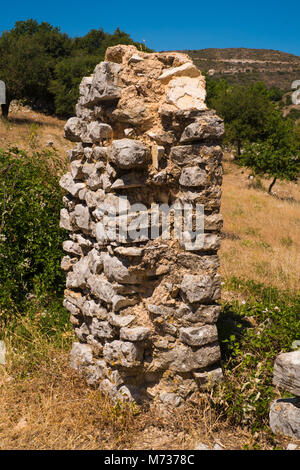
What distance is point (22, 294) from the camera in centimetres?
576

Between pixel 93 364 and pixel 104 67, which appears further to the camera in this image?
pixel 93 364

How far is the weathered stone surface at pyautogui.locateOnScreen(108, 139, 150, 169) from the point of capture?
3498 mm

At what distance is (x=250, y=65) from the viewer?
241 feet

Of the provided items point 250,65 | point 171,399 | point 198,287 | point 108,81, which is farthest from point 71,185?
point 250,65

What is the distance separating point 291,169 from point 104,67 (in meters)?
18.7

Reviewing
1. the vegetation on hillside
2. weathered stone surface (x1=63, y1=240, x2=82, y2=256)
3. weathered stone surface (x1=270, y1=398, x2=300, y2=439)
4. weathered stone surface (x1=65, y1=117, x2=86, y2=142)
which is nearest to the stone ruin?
weathered stone surface (x1=270, y1=398, x2=300, y2=439)

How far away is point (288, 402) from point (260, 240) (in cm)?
827

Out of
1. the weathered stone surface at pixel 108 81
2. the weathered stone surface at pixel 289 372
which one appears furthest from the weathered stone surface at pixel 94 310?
the weathered stone surface at pixel 108 81

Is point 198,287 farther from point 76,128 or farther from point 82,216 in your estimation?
point 76,128
